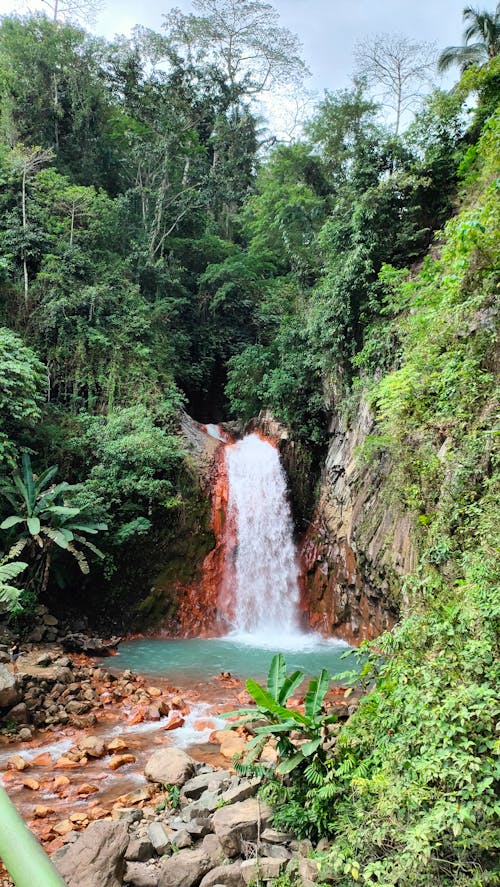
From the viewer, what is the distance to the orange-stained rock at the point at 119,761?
5.45m

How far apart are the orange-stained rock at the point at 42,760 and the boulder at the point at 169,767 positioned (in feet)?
3.88

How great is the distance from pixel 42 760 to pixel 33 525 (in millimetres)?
4473

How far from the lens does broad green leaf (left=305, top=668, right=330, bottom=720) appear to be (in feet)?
13.6

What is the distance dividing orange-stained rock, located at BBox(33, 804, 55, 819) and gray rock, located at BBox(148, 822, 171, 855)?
1119 mm

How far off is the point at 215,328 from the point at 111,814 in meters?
15.3

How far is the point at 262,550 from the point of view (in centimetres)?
1221

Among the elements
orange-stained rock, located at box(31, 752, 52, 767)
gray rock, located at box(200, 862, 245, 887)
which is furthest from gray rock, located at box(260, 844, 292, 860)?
orange-stained rock, located at box(31, 752, 52, 767)

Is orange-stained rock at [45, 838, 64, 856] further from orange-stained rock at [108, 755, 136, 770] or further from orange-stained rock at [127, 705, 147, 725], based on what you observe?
orange-stained rock at [127, 705, 147, 725]

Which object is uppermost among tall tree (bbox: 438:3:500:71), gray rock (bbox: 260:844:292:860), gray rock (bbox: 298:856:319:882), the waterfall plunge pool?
tall tree (bbox: 438:3:500:71)

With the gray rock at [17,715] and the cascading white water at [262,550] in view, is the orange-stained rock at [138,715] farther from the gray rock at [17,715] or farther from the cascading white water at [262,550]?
the cascading white water at [262,550]

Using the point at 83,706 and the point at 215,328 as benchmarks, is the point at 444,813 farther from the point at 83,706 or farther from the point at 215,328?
the point at 215,328

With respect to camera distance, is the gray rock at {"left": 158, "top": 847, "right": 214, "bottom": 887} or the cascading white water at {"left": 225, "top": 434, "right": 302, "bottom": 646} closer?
the gray rock at {"left": 158, "top": 847, "right": 214, "bottom": 887}

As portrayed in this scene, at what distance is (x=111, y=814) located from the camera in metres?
4.49

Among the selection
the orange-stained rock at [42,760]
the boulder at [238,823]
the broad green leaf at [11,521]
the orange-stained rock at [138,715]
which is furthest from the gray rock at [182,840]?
the broad green leaf at [11,521]
